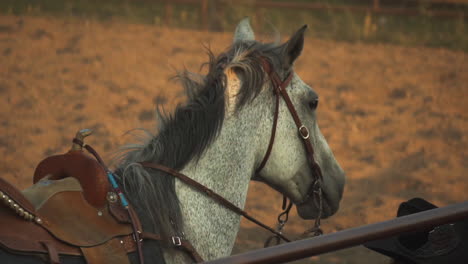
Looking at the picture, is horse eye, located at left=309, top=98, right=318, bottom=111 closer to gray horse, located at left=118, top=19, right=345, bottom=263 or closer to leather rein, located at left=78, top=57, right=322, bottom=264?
gray horse, located at left=118, top=19, right=345, bottom=263

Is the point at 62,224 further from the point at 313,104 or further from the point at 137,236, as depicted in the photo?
the point at 313,104

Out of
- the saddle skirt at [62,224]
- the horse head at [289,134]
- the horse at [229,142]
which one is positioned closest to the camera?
the saddle skirt at [62,224]

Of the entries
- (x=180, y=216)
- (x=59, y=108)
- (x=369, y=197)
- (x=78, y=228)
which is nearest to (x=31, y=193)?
(x=78, y=228)

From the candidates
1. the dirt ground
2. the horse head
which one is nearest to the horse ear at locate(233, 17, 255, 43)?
the horse head

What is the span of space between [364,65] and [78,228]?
29.5 ft

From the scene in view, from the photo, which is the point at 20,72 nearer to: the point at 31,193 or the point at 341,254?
the point at 341,254

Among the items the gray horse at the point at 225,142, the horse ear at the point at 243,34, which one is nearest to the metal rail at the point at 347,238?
the gray horse at the point at 225,142

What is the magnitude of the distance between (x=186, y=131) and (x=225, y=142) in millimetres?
192

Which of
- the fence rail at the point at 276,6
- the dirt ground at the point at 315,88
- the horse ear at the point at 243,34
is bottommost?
the dirt ground at the point at 315,88

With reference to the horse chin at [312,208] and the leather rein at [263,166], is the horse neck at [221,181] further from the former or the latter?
the horse chin at [312,208]

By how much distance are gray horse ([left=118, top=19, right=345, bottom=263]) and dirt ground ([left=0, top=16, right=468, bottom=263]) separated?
10.1ft

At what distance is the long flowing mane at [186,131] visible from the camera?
2.75 m

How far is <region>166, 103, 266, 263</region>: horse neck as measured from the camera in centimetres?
288

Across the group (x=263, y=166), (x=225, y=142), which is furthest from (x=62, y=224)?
(x=263, y=166)
